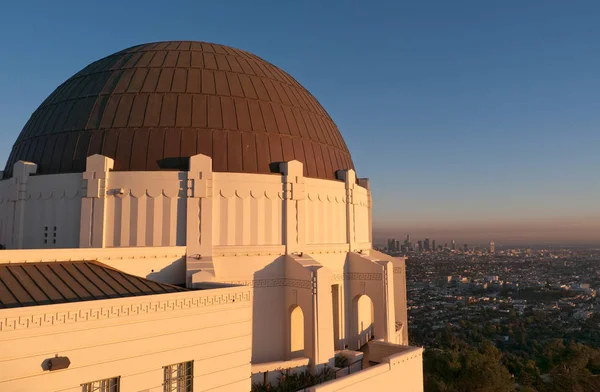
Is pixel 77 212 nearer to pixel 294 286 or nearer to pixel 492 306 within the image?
pixel 294 286

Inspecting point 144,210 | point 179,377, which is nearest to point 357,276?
point 144,210

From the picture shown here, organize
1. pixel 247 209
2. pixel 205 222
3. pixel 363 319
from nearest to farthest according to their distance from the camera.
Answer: pixel 205 222
pixel 247 209
pixel 363 319

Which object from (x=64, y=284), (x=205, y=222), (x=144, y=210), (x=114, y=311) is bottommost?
(x=114, y=311)

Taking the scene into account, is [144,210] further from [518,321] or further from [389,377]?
[518,321]

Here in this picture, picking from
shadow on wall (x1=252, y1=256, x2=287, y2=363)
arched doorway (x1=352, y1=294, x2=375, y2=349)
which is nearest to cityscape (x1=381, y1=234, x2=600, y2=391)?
arched doorway (x1=352, y1=294, x2=375, y2=349)

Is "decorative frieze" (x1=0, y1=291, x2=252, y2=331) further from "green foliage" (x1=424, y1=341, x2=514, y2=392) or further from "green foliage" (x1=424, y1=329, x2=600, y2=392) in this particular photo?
"green foliage" (x1=424, y1=329, x2=600, y2=392)

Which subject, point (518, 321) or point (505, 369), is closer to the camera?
point (505, 369)

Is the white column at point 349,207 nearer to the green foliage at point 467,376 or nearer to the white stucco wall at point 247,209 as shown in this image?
the white stucco wall at point 247,209

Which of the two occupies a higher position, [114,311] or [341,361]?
[114,311]
